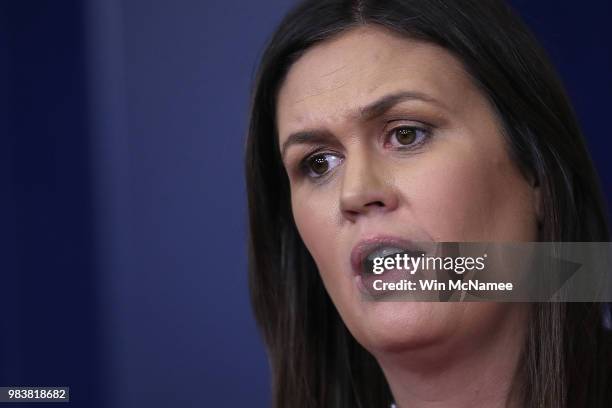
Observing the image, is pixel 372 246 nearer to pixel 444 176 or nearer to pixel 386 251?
pixel 386 251

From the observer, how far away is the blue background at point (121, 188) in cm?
129

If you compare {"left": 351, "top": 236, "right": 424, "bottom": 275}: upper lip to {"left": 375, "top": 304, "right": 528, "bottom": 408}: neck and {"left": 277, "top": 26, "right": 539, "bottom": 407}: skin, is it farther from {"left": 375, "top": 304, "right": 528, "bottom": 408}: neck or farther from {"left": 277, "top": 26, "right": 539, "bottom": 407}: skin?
{"left": 375, "top": 304, "right": 528, "bottom": 408}: neck

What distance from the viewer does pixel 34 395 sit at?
127 cm

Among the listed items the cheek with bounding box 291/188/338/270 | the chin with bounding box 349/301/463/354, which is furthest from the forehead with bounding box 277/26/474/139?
the chin with bounding box 349/301/463/354

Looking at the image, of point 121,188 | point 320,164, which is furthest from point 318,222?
point 121,188

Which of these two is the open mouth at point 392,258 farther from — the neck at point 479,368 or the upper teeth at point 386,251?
the neck at point 479,368

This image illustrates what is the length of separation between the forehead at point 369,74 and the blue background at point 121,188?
0.28 metres

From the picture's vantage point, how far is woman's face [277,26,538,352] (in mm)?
966

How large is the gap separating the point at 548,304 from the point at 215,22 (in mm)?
694


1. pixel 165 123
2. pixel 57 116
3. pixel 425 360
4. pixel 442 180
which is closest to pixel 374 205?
pixel 442 180

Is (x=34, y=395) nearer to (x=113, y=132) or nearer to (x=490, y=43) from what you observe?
(x=113, y=132)

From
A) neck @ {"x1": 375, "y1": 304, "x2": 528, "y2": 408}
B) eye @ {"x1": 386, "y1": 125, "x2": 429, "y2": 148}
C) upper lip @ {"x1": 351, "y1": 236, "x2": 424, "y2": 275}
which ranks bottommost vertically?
neck @ {"x1": 375, "y1": 304, "x2": 528, "y2": 408}

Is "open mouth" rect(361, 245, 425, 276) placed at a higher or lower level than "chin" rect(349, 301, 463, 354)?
higher

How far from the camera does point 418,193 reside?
962 mm
